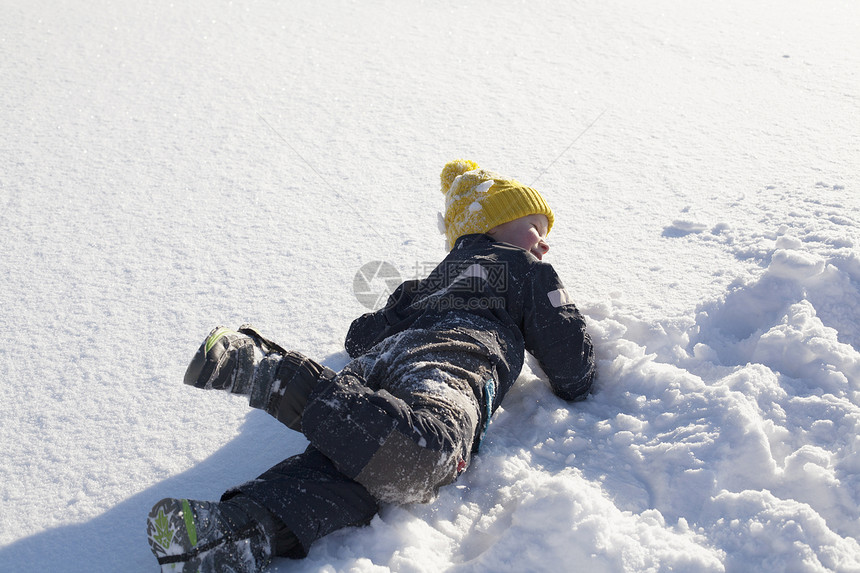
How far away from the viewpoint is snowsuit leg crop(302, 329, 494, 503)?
125cm

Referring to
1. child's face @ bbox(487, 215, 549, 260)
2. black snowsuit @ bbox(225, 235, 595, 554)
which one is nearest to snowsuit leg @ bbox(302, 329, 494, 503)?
black snowsuit @ bbox(225, 235, 595, 554)

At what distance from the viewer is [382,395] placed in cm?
130

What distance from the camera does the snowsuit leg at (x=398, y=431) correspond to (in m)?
1.25

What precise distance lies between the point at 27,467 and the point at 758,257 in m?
2.05

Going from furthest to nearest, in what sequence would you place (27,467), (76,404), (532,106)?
(532,106) < (76,404) < (27,467)

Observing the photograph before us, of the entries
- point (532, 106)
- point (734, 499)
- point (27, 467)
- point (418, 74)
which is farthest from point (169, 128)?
point (734, 499)

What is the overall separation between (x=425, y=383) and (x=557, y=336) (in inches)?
16.3

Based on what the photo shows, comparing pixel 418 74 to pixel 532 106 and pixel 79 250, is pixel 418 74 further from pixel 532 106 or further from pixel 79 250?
pixel 79 250

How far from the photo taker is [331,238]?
7.81 ft

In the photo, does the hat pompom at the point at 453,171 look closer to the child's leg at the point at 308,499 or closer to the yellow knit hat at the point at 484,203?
the yellow knit hat at the point at 484,203

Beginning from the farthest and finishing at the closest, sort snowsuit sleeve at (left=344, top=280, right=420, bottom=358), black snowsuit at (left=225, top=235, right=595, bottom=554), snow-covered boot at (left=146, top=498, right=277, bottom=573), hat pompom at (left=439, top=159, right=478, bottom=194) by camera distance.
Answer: hat pompom at (left=439, top=159, right=478, bottom=194)
snowsuit sleeve at (left=344, top=280, right=420, bottom=358)
black snowsuit at (left=225, top=235, right=595, bottom=554)
snow-covered boot at (left=146, top=498, right=277, bottom=573)

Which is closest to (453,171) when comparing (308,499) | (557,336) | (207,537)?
(557,336)

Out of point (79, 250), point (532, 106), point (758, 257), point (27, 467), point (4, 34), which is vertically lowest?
point (758, 257)

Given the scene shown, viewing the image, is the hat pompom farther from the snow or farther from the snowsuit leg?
the snowsuit leg
